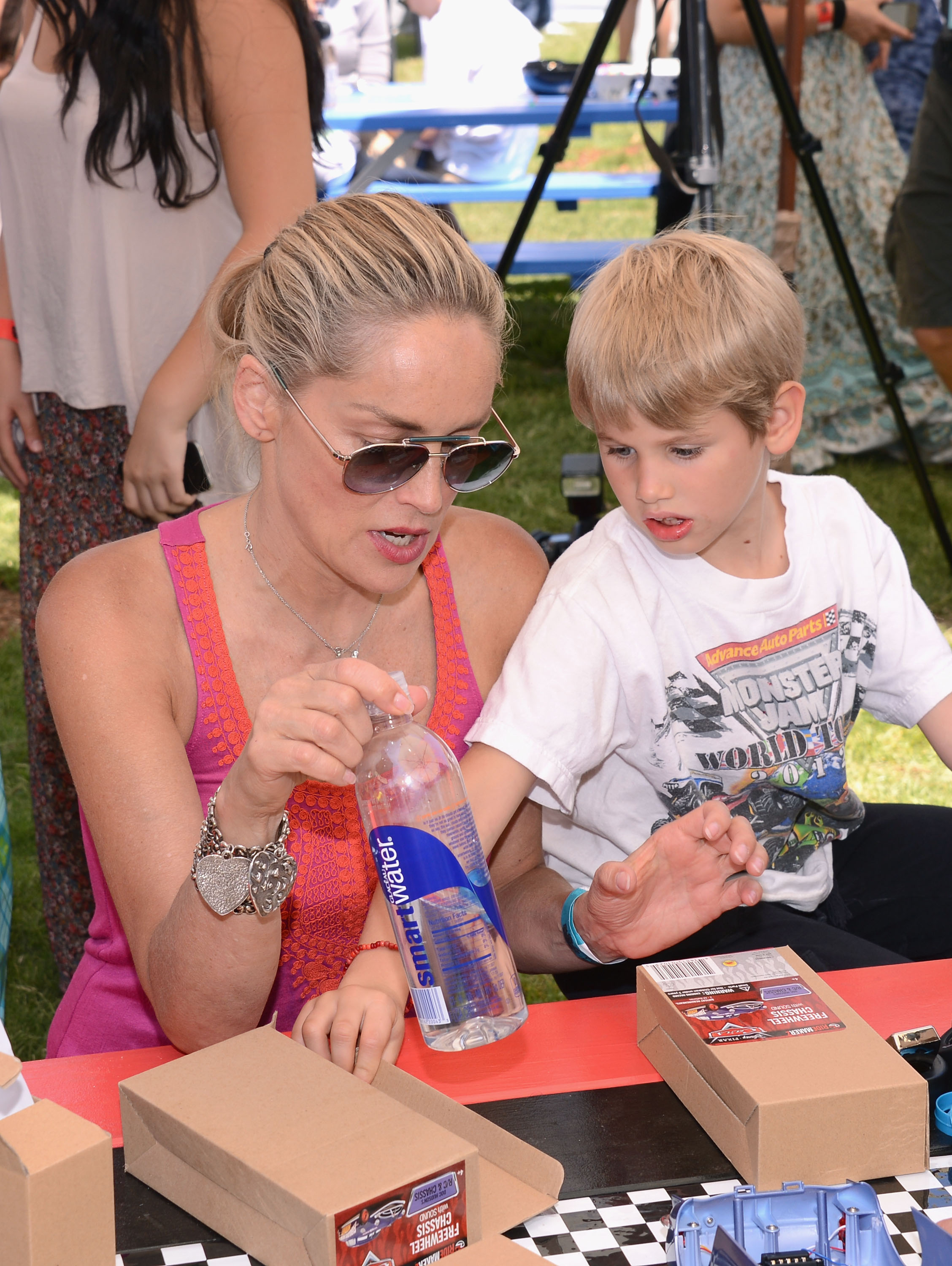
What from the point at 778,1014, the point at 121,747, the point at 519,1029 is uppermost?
the point at 121,747

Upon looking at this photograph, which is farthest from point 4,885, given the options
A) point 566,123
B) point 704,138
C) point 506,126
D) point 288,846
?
point 506,126

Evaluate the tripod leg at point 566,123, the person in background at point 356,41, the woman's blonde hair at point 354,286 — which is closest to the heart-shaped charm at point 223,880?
the woman's blonde hair at point 354,286

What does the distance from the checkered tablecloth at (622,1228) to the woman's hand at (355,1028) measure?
23 centimetres

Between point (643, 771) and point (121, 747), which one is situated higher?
point (121, 747)

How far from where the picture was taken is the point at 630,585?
1.71 meters

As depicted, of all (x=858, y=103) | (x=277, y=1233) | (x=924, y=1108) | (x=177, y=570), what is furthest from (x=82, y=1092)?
(x=858, y=103)

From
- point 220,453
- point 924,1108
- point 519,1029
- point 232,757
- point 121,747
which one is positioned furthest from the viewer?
point 220,453

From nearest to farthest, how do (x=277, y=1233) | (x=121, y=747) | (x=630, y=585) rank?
1. (x=277, y=1233)
2. (x=121, y=747)
3. (x=630, y=585)

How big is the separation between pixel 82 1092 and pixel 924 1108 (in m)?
0.75

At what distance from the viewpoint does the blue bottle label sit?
1102 millimetres

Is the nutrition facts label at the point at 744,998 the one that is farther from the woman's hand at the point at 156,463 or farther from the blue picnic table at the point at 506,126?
the blue picnic table at the point at 506,126

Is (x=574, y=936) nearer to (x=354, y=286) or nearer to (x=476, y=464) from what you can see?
(x=476, y=464)

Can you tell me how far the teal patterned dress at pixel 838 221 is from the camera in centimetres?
524

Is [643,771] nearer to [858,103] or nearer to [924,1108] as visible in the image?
[924,1108]
